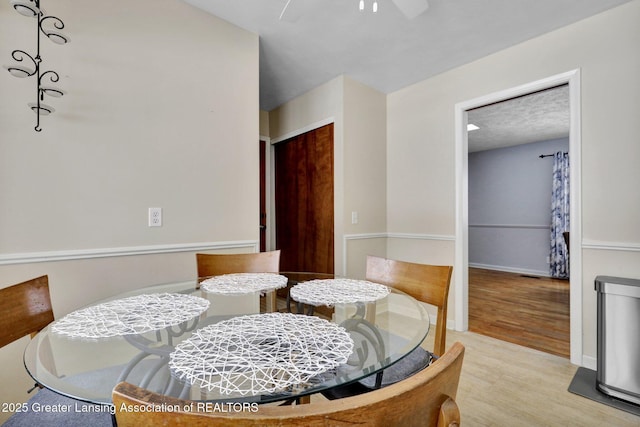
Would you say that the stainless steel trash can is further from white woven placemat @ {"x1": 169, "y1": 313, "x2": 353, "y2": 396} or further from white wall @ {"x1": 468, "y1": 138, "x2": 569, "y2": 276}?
white wall @ {"x1": 468, "y1": 138, "x2": 569, "y2": 276}

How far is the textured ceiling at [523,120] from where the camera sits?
3.55m

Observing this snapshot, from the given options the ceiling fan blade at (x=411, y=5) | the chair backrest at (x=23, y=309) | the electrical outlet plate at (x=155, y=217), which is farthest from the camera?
the electrical outlet plate at (x=155, y=217)

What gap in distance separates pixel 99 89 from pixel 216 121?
674 mm

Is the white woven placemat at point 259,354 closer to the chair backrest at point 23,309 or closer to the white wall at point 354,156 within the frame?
the chair backrest at point 23,309

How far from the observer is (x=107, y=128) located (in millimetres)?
1665

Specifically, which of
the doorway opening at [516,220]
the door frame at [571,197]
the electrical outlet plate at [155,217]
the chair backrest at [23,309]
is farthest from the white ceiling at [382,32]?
the chair backrest at [23,309]

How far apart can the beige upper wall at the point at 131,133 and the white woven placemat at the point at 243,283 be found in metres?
0.62

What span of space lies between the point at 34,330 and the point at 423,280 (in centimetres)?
157

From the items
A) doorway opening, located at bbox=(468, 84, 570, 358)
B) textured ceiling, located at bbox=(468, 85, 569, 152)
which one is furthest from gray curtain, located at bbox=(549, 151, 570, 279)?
textured ceiling, located at bbox=(468, 85, 569, 152)

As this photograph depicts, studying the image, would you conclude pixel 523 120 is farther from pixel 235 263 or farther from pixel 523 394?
pixel 235 263

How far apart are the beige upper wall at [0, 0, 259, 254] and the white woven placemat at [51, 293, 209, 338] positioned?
2.40ft

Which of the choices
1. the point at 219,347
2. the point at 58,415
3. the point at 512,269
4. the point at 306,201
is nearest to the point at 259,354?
the point at 219,347

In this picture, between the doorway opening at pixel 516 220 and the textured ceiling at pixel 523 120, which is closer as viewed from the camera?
the doorway opening at pixel 516 220

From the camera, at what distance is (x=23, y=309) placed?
3.32 ft
